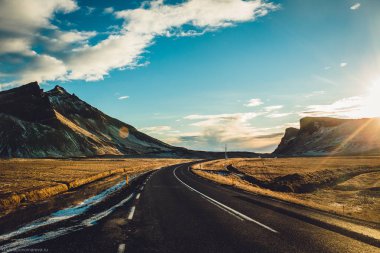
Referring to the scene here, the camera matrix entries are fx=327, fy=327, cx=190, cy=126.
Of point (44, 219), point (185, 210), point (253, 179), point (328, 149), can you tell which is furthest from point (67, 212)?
point (328, 149)

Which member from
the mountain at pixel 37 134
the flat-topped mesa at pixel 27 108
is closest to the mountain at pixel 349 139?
the mountain at pixel 37 134

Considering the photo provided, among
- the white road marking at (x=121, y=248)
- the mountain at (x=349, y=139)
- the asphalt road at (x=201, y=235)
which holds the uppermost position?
the mountain at (x=349, y=139)

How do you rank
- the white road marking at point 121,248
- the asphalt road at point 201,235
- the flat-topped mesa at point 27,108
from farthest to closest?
the flat-topped mesa at point 27,108
the asphalt road at point 201,235
the white road marking at point 121,248

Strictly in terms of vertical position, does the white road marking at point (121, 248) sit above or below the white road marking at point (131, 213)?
above

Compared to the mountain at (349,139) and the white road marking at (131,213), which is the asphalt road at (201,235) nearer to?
the white road marking at (131,213)

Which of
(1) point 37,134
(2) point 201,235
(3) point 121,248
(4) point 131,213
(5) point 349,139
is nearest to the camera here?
(3) point 121,248

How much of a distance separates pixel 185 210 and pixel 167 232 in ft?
14.3

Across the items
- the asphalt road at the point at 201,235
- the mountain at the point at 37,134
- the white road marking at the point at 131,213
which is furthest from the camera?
the mountain at the point at 37,134

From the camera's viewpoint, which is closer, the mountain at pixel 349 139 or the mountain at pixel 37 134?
the mountain at pixel 37 134

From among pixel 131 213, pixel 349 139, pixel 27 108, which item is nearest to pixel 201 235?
pixel 131 213

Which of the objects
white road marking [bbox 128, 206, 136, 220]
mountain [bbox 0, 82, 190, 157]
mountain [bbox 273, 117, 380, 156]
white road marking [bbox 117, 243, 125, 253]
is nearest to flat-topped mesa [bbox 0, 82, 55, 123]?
mountain [bbox 0, 82, 190, 157]

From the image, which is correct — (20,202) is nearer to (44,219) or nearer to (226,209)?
(44,219)

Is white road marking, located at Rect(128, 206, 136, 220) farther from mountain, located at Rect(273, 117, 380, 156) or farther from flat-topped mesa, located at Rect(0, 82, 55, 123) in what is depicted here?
flat-topped mesa, located at Rect(0, 82, 55, 123)

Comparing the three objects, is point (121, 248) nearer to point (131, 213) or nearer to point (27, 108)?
point (131, 213)
